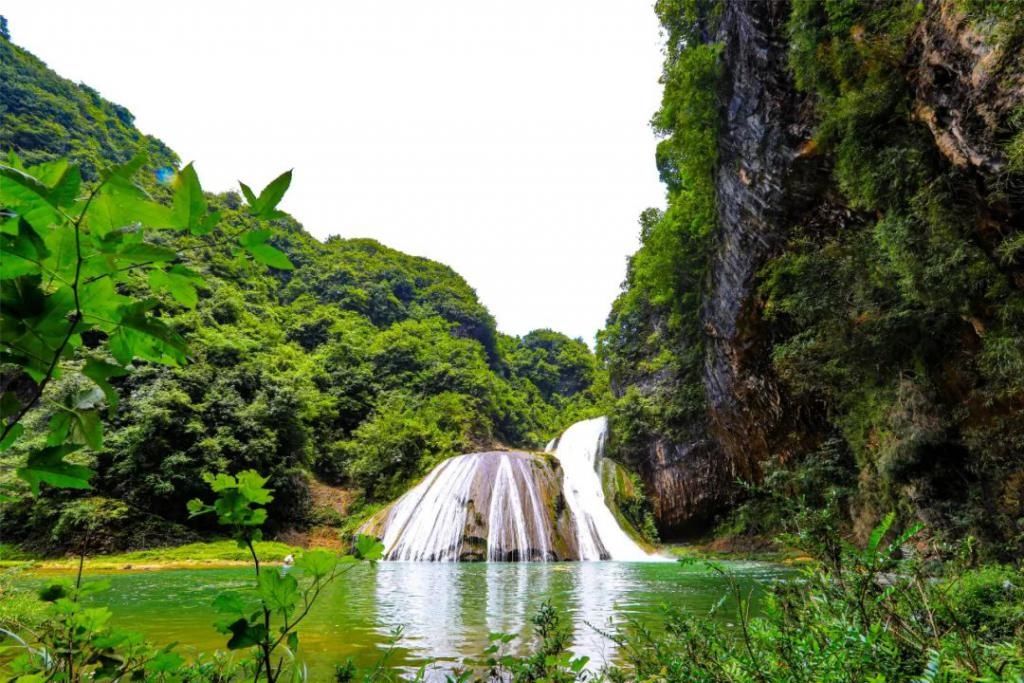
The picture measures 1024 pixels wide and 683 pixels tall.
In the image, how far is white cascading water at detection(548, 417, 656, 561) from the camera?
14.7 m

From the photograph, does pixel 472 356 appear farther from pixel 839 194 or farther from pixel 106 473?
pixel 839 194

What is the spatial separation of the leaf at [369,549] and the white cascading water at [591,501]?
14.4 metres

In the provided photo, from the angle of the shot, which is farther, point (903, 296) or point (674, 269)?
point (674, 269)

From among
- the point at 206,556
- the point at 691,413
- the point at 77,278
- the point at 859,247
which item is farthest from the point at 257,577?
the point at 691,413

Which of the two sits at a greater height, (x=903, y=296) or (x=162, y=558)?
(x=903, y=296)

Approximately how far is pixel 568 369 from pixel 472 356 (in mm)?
17092

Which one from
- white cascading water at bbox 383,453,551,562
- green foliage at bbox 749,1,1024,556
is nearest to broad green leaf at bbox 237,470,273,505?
green foliage at bbox 749,1,1024,556

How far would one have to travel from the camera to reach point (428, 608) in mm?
5688

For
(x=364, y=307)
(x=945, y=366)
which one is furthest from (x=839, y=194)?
(x=364, y=307)

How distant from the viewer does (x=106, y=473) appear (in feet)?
52.4

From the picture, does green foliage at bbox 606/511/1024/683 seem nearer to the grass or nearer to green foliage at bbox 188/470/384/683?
green foliage at bbox 188/470/384/683

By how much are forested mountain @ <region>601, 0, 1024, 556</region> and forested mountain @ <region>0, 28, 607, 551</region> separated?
699 centimetres

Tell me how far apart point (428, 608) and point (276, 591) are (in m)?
5.44

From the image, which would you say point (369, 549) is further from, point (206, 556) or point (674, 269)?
point (206, 556)
